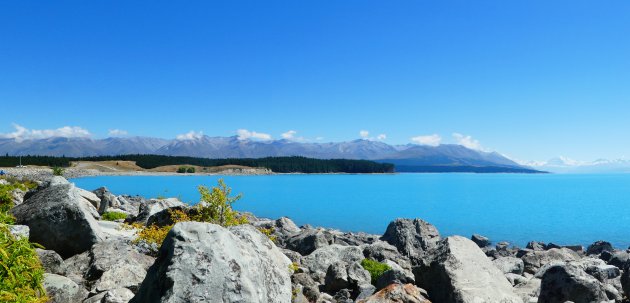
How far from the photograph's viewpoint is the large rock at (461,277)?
12.1 metres

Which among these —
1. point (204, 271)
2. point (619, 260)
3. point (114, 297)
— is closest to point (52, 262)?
point (114, 297)

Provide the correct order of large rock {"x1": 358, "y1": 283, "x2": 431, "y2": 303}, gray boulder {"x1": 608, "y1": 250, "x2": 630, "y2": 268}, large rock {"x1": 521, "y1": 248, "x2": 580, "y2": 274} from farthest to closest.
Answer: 1. gray boulder {"x1": 608, "y1": 250, "x2": 630, "y2": 268}
2. large rock {"x1": 521, "y1": 248, "x2": 580, "y2": 274}
3. large rock {"x1": 358, "y1": 283, "x2": 431, "y2": 303}

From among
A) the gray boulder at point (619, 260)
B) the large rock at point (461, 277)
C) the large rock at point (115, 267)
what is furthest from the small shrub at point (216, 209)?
the gray boulder at point (619, 260)

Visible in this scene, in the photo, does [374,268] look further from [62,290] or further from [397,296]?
[62,290]

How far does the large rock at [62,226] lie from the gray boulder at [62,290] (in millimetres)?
3055

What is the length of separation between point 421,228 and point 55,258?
77.2ft

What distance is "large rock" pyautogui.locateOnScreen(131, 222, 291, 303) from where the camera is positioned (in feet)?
24.1

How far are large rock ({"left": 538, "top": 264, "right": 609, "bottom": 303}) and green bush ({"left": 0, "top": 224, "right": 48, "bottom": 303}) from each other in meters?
12.9

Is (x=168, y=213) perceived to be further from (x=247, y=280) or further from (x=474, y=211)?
(x=474, y=211)

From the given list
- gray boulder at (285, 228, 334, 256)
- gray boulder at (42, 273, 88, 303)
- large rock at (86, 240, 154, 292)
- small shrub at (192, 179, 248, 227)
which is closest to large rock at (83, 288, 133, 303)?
gray boulder at (42, 273, 88, 303)

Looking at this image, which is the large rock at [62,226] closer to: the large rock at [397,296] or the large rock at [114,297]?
the large rock at [114,297]

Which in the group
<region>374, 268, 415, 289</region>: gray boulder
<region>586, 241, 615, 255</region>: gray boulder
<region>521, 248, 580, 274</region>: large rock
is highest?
<region>374, 268, 415, 289</region>: gray boulder

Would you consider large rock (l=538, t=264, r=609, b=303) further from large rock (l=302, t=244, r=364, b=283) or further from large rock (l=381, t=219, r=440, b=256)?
large rock (l=381, t=219, r=440, b=256)

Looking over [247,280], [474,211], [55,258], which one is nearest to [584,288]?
[247,280]
